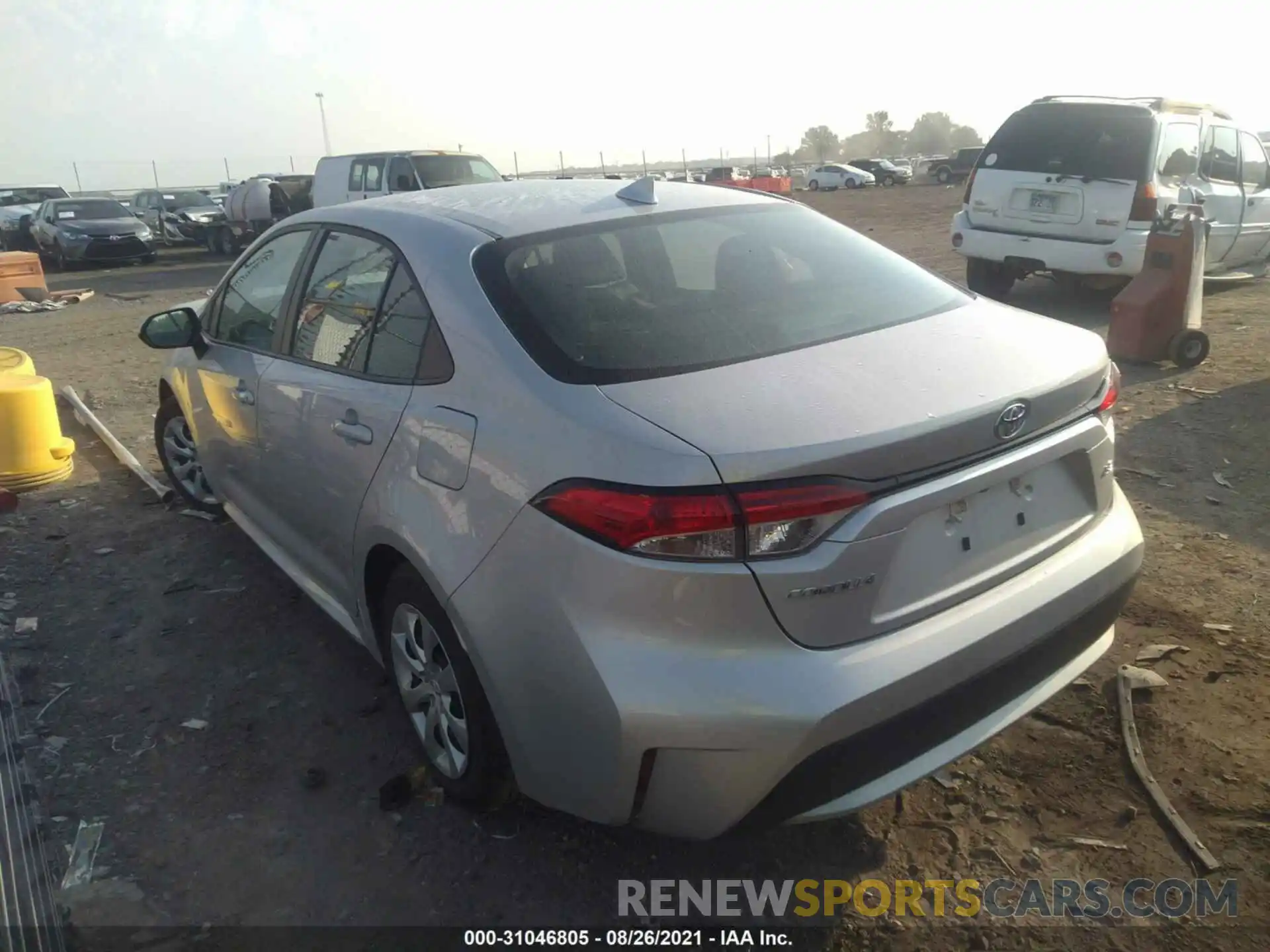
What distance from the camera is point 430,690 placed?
2924mm

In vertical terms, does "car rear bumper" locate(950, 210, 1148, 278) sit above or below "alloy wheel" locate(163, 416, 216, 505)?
above

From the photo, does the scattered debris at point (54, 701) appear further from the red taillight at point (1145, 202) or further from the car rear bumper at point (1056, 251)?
the red taillight at point (1145, 202)

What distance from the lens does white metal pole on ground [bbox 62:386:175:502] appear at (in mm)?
5684

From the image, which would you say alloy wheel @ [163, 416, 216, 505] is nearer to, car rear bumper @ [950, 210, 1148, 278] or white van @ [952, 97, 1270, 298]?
car rear bumper @ [950, 210, 1148, 278]

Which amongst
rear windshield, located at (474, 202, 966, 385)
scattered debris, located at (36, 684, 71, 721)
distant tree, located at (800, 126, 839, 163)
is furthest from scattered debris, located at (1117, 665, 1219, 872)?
distant tree, located at (800, 126, 839, 163)

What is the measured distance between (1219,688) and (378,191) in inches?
652

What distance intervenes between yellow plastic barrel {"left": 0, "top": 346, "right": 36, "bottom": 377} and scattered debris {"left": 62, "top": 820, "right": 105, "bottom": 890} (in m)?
4.22

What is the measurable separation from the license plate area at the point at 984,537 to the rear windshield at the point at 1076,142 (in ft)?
23.1

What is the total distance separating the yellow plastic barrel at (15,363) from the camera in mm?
6230

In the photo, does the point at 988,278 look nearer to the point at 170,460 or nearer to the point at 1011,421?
the point at 170,460

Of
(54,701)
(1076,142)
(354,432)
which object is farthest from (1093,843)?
(1076,142)

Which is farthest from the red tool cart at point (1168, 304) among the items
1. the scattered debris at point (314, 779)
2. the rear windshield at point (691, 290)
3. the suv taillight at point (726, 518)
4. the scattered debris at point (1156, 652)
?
the scattered debris at point (314, 779)

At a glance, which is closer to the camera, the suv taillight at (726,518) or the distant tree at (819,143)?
the suv taillight at (726,518)

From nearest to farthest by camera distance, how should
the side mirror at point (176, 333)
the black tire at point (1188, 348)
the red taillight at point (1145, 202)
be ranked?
the side mirror at point (176, 333), the black tire at point (1188, 348), the red taillight at point (1145, 202)
